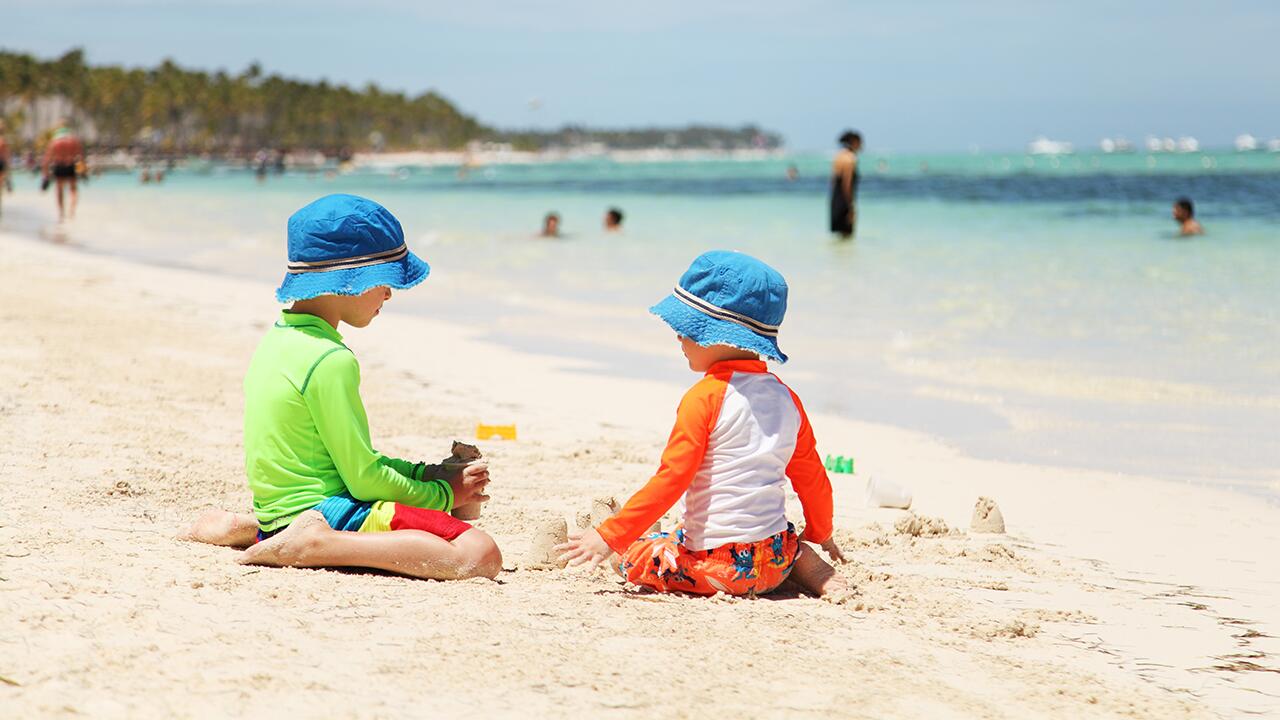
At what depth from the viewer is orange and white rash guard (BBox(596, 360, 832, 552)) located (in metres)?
3.57

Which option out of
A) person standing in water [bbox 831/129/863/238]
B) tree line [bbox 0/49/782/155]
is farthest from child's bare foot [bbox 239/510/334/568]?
tree line [bbox 0/49/782/155]

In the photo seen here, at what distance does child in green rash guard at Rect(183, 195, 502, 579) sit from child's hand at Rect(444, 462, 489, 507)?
0.08 meters

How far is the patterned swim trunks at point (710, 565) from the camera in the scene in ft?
12.1

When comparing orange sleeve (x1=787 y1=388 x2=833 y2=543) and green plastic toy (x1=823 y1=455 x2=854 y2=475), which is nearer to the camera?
orange sleeve (x1=787 y1=388 x2=833 y2=543)

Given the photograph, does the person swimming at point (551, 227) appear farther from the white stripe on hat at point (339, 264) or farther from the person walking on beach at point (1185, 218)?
the white stripe on hat at point (339, 264)

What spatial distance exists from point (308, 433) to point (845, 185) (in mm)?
15357

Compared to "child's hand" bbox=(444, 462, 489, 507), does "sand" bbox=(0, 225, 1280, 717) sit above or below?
below

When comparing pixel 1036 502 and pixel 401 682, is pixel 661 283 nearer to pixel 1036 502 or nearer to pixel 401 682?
pixel 1036 502

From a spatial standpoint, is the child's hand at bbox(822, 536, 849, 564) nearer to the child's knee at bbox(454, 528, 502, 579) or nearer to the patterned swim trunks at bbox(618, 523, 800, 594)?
the patterned swim trunks at bbox(618, 523, 800, 594)

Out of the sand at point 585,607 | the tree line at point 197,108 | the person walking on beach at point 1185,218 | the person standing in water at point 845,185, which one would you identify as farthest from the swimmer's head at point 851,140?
the tree line at point 197,108

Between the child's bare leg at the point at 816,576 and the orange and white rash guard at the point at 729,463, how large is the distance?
0.17 meters

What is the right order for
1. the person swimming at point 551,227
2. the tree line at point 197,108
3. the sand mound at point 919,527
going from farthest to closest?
1. the tree line at point 197,108
2. the person swimming at point 551,227
3. the sand mound at point 919,527

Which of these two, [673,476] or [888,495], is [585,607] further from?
[888,495]

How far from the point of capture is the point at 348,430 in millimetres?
3568
